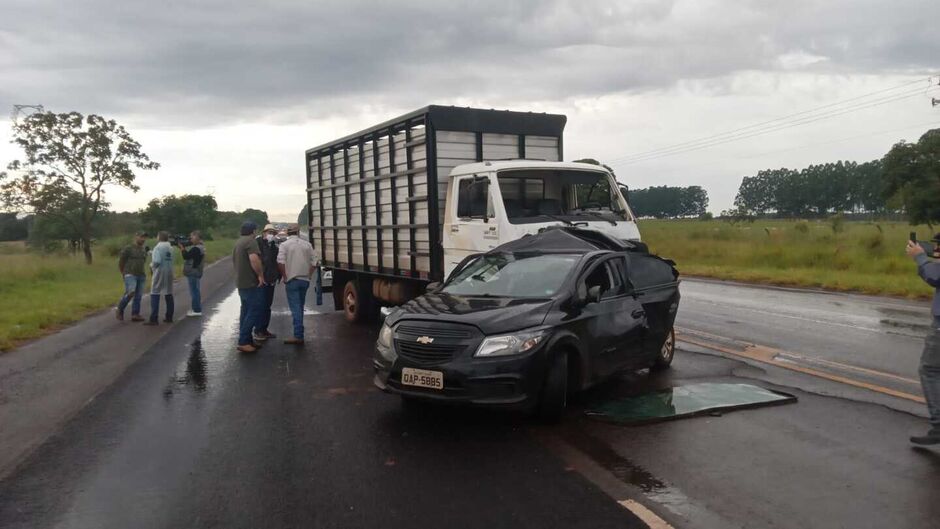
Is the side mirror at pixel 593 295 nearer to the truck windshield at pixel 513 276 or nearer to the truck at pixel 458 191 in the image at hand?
the truck windshield at pixel 513 276

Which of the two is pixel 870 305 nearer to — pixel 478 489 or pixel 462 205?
pixel 462 205

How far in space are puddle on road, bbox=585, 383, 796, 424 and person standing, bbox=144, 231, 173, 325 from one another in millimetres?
9735

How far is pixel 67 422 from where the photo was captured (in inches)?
257

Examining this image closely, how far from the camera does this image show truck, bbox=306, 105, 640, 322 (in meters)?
9.32

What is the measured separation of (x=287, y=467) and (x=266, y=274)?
6227mm

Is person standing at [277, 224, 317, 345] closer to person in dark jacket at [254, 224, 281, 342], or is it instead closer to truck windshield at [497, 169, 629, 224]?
person in dark jacket at [254, 224, 281, 342]

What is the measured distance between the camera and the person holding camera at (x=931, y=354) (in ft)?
17.6

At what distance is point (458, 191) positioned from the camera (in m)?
9.73

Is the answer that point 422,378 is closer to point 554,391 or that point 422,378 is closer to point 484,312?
point 484,312

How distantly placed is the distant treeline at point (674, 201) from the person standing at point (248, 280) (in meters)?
118

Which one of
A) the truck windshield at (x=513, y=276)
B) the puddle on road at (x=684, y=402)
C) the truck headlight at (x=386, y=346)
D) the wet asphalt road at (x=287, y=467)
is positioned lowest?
the wet asphalt road at (x=287, y=467)

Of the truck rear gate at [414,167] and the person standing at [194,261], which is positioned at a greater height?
the truck rear gate at [414,167]

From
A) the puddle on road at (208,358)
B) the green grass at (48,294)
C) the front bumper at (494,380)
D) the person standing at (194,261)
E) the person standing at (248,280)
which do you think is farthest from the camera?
the person standing at (194,261)

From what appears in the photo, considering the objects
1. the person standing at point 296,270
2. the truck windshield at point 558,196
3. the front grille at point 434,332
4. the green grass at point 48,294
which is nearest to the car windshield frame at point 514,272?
the front grille at point 434,332
